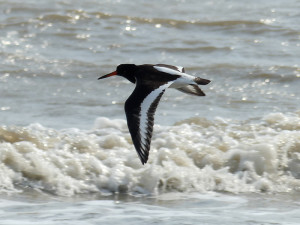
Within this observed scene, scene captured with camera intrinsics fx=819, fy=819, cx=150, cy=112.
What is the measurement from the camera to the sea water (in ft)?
21.1

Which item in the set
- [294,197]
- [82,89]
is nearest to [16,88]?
[82,89]

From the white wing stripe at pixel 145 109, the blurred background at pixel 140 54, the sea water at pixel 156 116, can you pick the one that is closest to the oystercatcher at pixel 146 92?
the white wing stripe at pixel 145 109

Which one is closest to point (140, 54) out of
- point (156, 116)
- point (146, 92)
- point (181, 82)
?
point (156, 116)

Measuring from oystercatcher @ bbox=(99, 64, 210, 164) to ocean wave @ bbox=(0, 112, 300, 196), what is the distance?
2.27ft

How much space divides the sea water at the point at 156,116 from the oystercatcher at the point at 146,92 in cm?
57

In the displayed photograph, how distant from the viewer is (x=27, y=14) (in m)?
13.8

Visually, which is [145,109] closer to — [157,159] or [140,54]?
[157,159]

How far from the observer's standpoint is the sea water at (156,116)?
6418 millimetres

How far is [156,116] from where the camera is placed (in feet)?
29.7

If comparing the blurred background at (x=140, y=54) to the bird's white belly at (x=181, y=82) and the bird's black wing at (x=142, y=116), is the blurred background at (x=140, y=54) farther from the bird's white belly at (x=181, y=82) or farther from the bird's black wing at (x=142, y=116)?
the bird's black wing at (x=142, y=116)

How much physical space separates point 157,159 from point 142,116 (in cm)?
116

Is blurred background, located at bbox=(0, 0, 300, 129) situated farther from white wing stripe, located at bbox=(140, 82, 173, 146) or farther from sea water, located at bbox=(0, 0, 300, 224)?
white wing stripe, located at bbox=(140, 82, 173, 146)

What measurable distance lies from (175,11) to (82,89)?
476 centimetres

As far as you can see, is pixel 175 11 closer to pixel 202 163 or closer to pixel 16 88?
pixel 16 88
